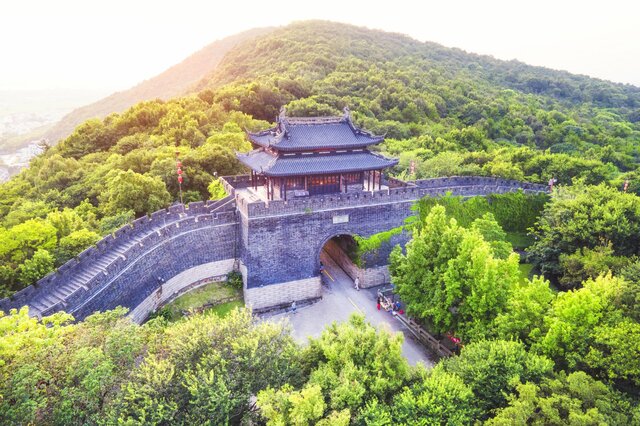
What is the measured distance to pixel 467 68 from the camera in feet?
361

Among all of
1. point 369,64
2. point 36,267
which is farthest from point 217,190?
point 369,64

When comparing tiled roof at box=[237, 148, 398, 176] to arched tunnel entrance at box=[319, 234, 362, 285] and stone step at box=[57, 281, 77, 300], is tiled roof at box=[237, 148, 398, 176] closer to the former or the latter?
arched tunnel entrance at box=[319, 234, 362, 285]

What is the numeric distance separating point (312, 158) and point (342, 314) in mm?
9016

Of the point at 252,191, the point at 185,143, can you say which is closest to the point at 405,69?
the point at 185,143

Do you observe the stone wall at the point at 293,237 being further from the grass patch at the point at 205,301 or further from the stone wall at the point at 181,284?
the stone wall at the point at 181,284

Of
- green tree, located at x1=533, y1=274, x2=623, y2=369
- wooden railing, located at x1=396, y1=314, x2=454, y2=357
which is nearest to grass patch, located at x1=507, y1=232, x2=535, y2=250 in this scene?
wooden railing, located at x1=396, y1=314, x2=454, y2=357

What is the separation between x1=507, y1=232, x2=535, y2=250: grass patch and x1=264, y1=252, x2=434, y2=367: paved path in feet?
41.3

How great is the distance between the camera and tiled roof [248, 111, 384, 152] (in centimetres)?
2212

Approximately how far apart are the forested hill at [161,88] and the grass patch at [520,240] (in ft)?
220

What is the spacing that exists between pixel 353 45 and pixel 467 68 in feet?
113

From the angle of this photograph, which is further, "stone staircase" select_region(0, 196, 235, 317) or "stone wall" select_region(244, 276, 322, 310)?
"stone wall" select_region(244, 276, 322, 310)

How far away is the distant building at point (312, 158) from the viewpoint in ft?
72.2

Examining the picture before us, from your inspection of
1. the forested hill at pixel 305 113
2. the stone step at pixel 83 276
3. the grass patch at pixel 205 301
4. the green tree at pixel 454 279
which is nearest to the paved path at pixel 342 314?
the green tree at pixel 454 279

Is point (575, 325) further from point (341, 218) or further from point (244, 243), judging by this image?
point (244, 243)
